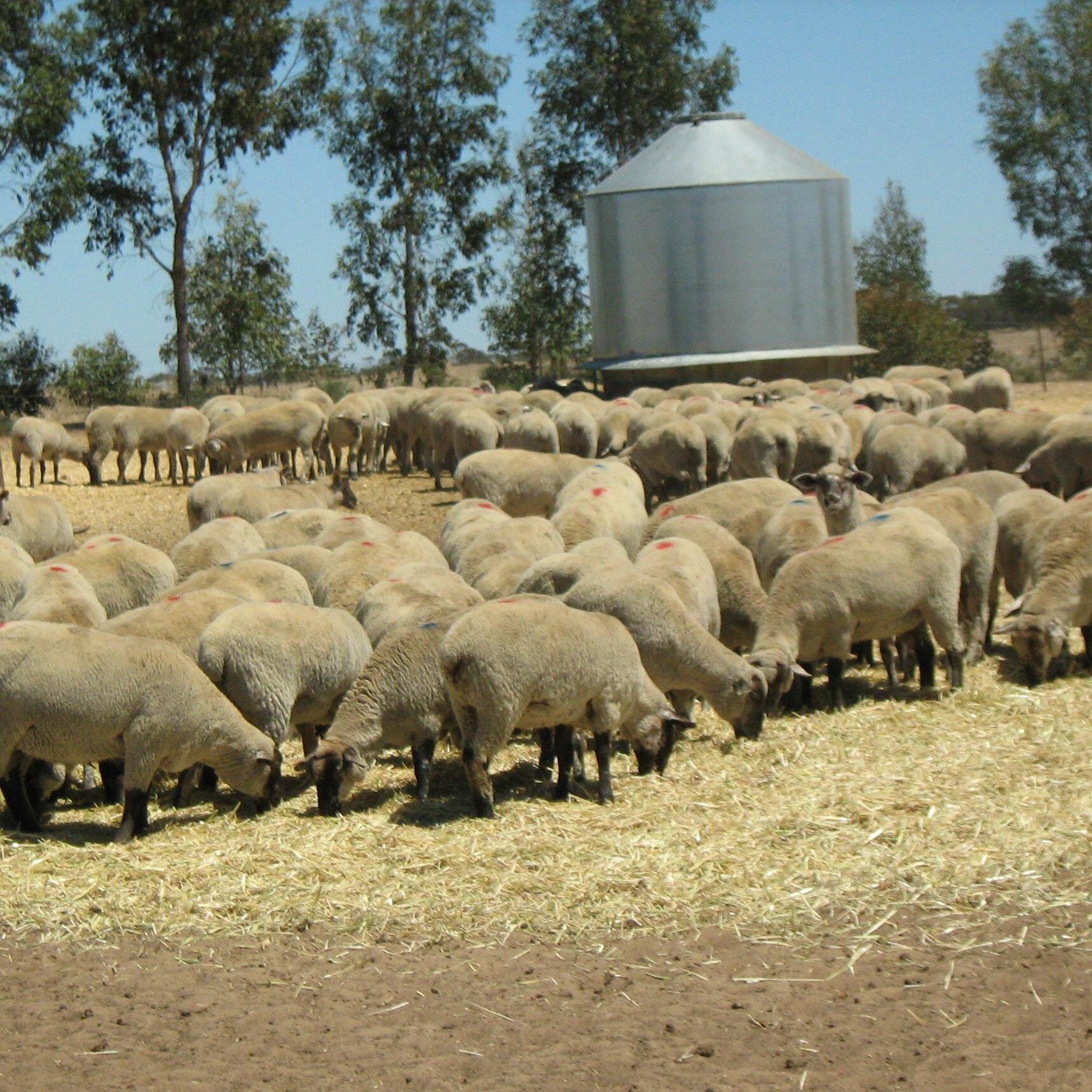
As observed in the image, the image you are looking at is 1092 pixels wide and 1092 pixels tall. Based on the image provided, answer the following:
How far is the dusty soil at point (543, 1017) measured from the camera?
504cm

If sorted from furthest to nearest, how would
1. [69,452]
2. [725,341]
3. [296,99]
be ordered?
[296,99]
[725,341]
[69,452]

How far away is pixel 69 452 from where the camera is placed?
24.0 meters

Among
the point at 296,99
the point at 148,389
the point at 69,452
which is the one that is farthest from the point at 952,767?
the point at 148,389

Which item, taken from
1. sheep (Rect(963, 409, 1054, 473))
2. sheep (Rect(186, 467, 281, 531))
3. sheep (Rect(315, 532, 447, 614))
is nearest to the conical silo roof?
sheep (Rect(963, 409, 1054, 473))

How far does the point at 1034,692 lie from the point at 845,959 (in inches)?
189

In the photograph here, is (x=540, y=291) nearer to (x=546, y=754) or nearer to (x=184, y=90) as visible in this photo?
(x=184, y=90)

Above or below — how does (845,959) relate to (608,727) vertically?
below

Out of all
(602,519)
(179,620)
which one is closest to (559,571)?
(179,620)

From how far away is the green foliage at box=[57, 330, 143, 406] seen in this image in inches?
1543

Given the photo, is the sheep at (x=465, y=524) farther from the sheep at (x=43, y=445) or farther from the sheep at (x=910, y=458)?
the sheep at (x=43, y=445)

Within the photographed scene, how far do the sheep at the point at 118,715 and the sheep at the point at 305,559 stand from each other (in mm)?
3107

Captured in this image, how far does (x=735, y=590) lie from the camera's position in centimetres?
1052

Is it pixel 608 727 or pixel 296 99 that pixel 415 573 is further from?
pixel 296 99

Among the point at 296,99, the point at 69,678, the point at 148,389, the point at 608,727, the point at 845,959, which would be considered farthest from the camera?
the point at 148,389
